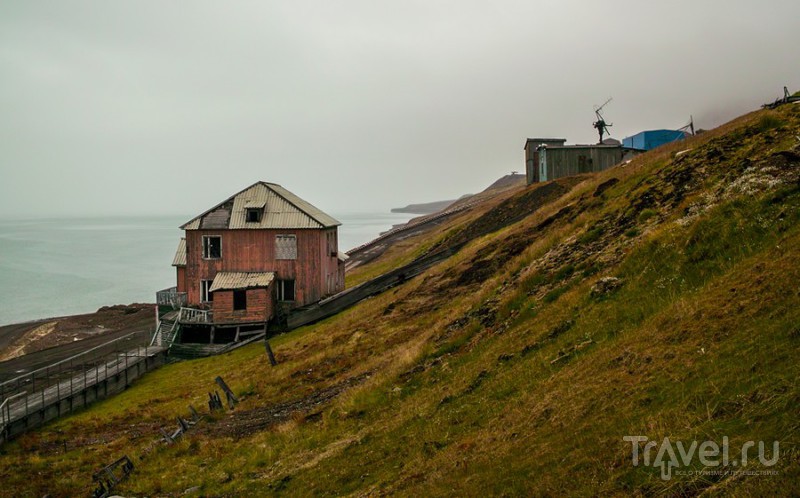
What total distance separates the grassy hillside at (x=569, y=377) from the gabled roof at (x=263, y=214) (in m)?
20.6

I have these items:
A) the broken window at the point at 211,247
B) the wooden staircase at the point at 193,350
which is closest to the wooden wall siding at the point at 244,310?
the wooden staircase at the point at 193,350

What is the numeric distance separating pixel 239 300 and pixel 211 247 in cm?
563

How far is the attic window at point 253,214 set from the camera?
4522cm

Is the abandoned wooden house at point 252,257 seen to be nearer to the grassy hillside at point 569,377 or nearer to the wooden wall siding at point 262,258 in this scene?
the wooden wall siding at point 262,258

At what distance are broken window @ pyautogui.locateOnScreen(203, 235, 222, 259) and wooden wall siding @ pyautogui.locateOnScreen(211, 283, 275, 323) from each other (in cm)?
414

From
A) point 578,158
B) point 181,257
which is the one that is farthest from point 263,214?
point 578,158

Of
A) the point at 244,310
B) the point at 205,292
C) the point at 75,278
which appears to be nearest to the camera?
the point at 244,310

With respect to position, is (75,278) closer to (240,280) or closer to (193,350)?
(193,350)

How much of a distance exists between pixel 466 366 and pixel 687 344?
6.72 metres

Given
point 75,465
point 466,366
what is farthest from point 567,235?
point 75,465

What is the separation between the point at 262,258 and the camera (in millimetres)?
44781

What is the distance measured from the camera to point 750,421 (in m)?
6.45

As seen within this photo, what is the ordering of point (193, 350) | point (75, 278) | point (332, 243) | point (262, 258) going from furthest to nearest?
1. point (75, 278)
2. point (332, 243)
3. point (262, 258)
4. point (193, 350)

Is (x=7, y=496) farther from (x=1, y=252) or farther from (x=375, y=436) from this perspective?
(x=1, y=252)
